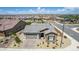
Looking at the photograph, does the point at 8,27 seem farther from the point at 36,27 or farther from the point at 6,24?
the point at 36,27

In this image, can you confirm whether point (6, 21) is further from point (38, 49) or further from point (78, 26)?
point (78, 26)

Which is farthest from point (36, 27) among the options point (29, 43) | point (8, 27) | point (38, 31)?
point (8, 27)

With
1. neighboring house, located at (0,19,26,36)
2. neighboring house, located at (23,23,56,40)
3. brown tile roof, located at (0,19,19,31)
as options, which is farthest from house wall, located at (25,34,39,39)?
brown tile roof, located at (0,19,19,31)

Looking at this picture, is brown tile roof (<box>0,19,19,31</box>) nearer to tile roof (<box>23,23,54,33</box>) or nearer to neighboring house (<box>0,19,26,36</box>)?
neighboring house (<box>0,19,26,36</box>)

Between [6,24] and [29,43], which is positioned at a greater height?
[6,24]
